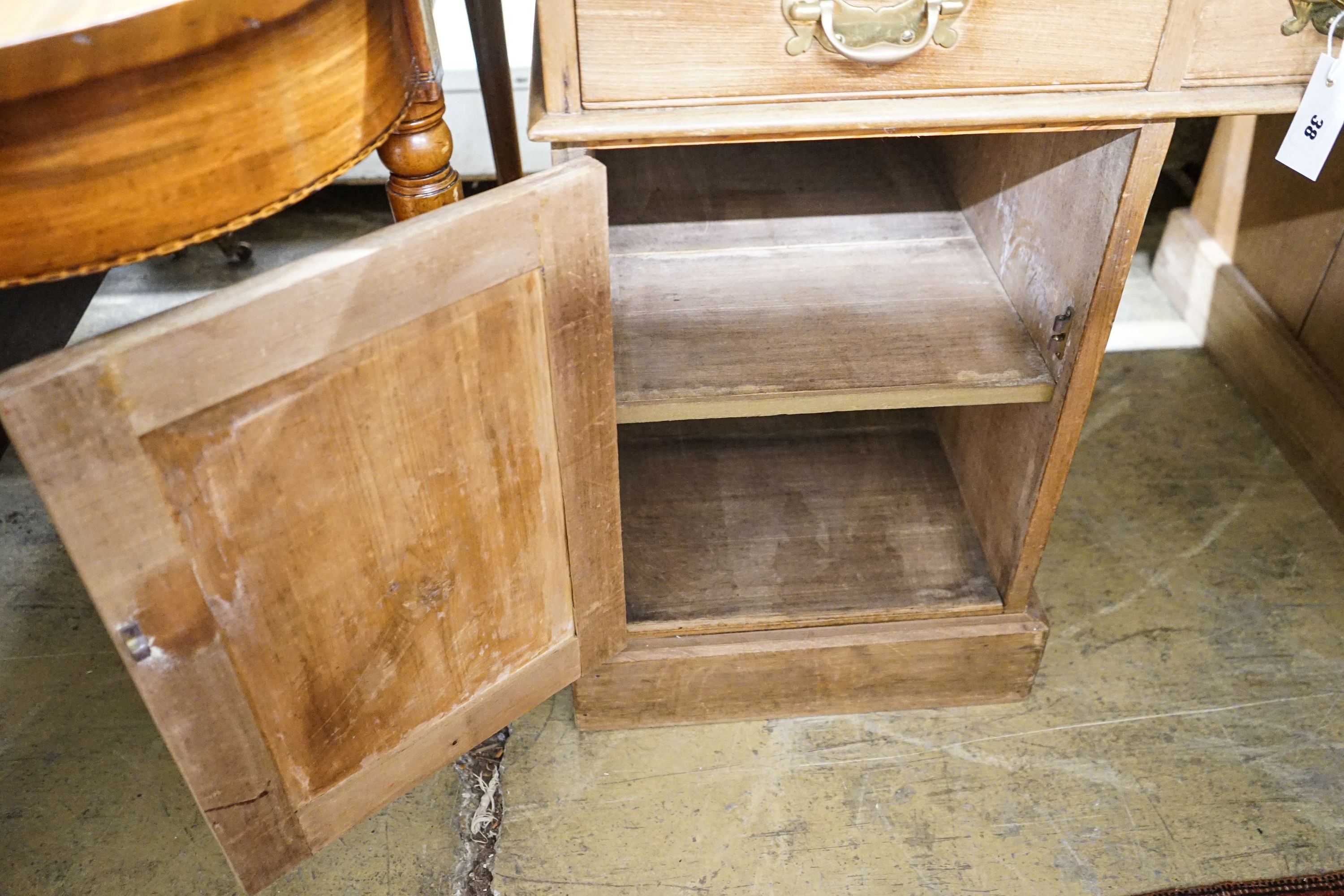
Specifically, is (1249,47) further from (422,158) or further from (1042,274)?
(422,158)

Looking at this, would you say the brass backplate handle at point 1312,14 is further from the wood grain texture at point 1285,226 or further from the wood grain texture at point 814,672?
the wood grain texture at point 1285,226

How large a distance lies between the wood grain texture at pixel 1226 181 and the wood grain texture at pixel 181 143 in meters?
1.34

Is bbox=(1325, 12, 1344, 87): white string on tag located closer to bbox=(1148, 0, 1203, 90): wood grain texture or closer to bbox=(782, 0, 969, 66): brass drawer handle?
bbox=(1148, 0, 1203, 90): wood grain texture

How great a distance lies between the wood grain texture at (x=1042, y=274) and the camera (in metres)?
0.85

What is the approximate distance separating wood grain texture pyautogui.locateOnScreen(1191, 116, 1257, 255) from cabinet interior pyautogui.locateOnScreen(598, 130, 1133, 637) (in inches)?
24.2

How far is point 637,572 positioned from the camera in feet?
3.70

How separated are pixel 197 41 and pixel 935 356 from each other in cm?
64

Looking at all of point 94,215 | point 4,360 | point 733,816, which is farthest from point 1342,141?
point 4,360

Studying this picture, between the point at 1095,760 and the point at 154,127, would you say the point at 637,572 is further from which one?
the point at 154,127

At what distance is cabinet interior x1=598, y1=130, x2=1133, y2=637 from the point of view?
0.93m

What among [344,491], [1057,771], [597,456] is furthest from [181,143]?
[1057,771]

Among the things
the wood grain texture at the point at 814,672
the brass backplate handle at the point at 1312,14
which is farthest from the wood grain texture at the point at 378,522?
the brass backplate handle at the point at 1312,14

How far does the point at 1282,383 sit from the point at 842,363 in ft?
2.84

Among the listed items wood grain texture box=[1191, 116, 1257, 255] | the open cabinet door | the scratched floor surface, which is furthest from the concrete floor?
wood grain texture box=[1191, 116, 1257, 255]
